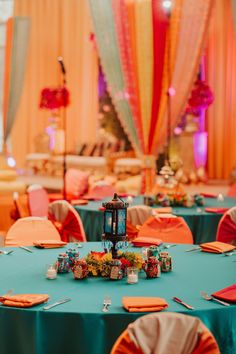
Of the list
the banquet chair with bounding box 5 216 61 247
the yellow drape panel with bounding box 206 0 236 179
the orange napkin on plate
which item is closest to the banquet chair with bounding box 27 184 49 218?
the banquet chair with bounding box 5 216 61 247

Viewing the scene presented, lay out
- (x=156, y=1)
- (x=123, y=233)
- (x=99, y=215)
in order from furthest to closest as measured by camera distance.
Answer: (x=156, y=1)
(x=99, y=215)
(x=123, y=233)

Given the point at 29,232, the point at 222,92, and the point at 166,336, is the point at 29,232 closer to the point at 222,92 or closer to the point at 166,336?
the point at 166,336

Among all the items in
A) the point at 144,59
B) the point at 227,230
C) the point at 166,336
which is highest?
the point at 144,59

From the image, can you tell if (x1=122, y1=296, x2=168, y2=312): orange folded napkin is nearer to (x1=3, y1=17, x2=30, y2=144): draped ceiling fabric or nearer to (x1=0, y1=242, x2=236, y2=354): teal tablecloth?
(x1=0, y1=242, x2=236, y2=354): teal tablecloth

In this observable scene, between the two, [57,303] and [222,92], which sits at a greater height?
[222,92]

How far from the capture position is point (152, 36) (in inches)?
320

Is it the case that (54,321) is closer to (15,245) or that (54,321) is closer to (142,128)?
(15,245)

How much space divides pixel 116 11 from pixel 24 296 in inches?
216

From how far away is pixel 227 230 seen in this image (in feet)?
19.4

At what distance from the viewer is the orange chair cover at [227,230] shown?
5883mm

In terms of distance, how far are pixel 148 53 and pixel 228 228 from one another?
2.98 metres

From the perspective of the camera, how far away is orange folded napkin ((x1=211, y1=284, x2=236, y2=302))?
3.26 meters

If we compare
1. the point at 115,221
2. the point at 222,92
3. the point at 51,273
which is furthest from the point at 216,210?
the point at 222,92

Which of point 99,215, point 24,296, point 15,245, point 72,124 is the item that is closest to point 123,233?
point 24,296
